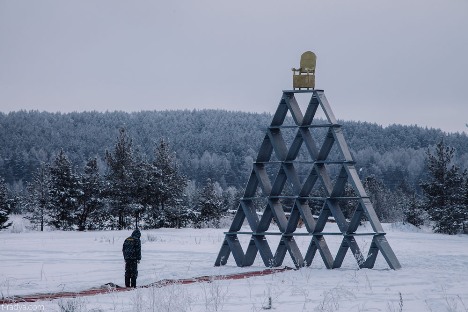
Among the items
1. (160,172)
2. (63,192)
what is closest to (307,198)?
(160,172)

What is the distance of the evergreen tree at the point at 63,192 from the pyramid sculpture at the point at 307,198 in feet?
123

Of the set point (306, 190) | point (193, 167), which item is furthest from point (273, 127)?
point (193, 167)

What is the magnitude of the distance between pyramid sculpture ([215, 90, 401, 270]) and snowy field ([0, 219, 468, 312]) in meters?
0.48

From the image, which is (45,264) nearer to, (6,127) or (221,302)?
(221,302)

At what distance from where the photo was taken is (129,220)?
180 ft

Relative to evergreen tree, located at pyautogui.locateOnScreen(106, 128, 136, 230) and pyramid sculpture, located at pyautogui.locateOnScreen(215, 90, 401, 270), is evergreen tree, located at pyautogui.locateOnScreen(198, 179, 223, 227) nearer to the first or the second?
evergreen tree, located at pyautogui.locateOnScreen(106, 128, 136, 230)

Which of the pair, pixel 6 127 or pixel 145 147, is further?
pixel 6 127

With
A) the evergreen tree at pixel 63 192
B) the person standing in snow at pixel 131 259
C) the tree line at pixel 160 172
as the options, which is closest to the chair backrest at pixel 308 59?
the person standing in snow at pixel 131 259

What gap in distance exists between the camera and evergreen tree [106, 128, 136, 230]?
52.6 m

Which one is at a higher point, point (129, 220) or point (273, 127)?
point (273, 127)

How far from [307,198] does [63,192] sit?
39.1 m

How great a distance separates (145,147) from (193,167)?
13.3 m

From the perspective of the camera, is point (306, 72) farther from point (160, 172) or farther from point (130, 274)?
point (160, 172)

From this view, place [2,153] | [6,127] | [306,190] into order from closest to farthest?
[306,190] → [2,153] → [6,127]
